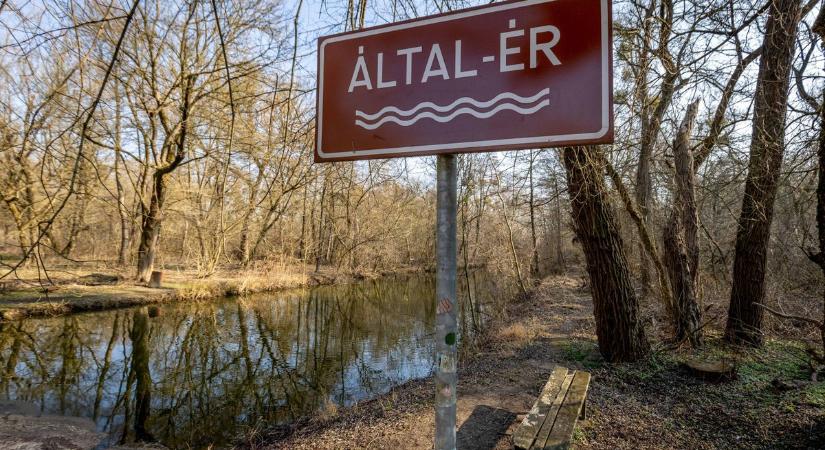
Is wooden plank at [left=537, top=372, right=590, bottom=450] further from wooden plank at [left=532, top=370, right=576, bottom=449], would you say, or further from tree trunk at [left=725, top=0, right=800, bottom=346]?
tree trunk at [left=725, top=0, right=800, bottom=346]

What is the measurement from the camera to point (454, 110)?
1.22 metres

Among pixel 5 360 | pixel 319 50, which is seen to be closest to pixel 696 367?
pixel 319 50

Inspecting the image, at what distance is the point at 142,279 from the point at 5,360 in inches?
289

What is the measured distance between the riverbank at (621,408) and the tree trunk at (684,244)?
42cm

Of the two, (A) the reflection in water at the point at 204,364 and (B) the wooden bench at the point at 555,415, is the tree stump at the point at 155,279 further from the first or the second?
(B) the wooden bench at the point at 555,415

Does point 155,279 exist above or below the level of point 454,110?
below

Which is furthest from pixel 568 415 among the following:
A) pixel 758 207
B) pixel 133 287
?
pixel 133 287

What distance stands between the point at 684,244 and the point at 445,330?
249 inches

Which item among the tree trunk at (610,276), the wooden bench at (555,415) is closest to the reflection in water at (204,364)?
the tree trunk at (610,276)

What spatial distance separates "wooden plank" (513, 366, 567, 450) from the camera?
297 centimetres

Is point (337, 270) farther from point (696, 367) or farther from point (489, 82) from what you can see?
point (489, 82)

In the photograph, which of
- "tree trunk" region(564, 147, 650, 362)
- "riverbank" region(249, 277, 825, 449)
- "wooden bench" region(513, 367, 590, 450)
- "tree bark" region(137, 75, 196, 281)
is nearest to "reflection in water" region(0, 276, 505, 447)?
"riverbank" region(249, 277, 825, 449)

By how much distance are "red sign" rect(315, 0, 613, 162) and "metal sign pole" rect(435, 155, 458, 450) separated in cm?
19

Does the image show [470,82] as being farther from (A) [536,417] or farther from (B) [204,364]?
(B) [204,364]
